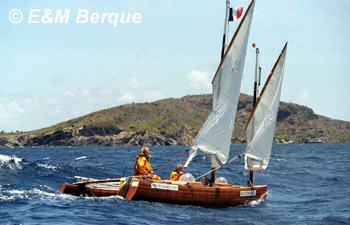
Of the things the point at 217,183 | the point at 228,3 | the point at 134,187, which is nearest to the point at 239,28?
the point at 228,3

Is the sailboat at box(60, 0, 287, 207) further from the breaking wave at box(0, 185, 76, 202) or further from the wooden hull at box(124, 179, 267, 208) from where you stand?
the breaking wave at box(0, 185, 76, 202)

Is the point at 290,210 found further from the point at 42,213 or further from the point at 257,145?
the point at 42,213

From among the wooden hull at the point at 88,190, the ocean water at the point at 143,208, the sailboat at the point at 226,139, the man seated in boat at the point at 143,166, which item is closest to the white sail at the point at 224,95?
the sailboat at the point at 226,139

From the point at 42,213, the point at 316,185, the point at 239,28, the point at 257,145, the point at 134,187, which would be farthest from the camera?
the point at 316,185

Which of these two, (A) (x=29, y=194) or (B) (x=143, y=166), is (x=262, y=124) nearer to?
(B) (x=143, y=166)

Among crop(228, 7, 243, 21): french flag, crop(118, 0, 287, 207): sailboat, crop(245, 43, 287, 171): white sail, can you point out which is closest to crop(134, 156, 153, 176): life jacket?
crop(118, 0, 287, 207): sailboat

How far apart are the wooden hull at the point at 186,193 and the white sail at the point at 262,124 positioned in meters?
3.32

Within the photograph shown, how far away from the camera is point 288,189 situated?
38.4m

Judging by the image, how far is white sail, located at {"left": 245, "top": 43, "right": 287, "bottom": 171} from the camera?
98.6 ft

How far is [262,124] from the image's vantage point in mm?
30094

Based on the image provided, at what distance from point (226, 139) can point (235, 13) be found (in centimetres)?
702

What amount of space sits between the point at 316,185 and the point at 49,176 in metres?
20.8

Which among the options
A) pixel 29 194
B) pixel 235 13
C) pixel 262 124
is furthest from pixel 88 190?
pixel 235 13

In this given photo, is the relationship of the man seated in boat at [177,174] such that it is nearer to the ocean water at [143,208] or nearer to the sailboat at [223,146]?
the sailboat at [223,146]
